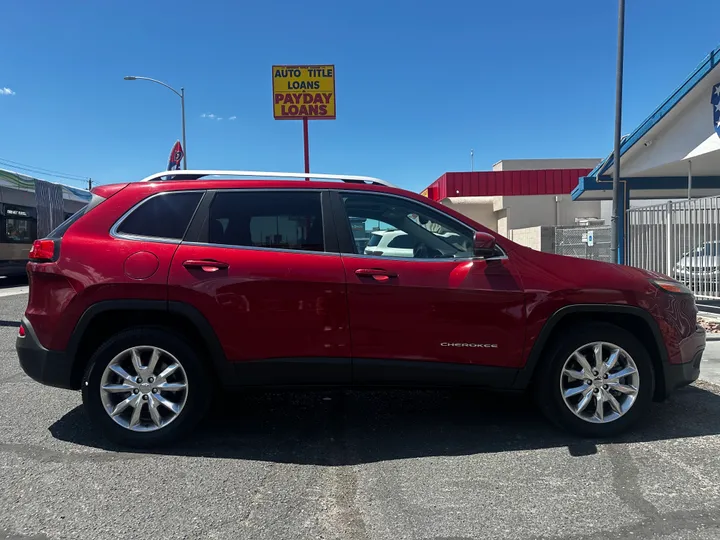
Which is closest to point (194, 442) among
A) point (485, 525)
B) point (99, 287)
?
point (99, 287)

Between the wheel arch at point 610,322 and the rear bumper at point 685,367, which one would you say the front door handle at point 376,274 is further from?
the rear bumper at point 685,367

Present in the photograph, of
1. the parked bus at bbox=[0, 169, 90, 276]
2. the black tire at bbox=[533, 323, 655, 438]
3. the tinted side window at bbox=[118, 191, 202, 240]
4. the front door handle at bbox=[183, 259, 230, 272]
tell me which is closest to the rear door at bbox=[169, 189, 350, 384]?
the front door handle at bbox=[183, 259, 230, 272]

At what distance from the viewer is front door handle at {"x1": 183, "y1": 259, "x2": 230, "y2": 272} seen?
3.54 meters

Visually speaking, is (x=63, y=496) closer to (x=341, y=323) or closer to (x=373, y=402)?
(x=341, y=323)

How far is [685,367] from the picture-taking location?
384cm

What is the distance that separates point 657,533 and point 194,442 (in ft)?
9.45

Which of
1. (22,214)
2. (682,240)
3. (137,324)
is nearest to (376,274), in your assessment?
(137,324)

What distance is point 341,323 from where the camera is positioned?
3.56 metres

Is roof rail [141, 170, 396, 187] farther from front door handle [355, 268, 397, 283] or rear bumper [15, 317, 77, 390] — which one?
rear bumper [15, 317, 77, 390]

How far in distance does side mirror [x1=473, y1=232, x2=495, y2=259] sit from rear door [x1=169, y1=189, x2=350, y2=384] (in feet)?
3.01

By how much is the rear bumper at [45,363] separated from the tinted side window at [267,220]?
129cm

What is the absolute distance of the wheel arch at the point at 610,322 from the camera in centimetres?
365

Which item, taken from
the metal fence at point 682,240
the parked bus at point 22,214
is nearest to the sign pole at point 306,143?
the metal fence at point 682,240

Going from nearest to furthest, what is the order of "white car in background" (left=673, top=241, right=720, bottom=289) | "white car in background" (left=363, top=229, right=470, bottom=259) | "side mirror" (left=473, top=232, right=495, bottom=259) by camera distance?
"side mirror" (left=473, top=232, right=495, bottom=259)
"white car in background" (left=363, top=229, right=470, bottom=259)
"white car in background" (left=673, top=241, right=720, bottom=289)
